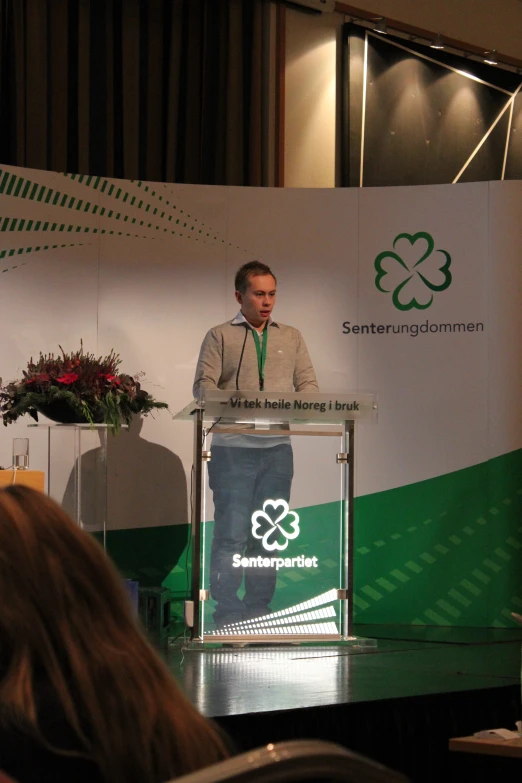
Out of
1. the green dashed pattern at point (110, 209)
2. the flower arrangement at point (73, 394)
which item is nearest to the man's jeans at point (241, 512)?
the flower arrangement at point (73, 394)

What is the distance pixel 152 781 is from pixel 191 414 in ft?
12.3

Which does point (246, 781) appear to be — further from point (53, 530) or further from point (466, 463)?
point (466, 463)

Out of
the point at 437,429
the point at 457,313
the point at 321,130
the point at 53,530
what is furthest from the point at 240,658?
the point at 321,130

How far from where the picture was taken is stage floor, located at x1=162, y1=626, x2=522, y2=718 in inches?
134

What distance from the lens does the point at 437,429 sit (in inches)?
242

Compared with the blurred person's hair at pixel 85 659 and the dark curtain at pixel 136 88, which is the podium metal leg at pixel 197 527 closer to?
the dark curtain at pixel 136 88

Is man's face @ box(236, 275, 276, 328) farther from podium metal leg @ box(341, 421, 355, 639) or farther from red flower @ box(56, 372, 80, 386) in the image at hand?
red flower @ box(56, 372, 80, 386)

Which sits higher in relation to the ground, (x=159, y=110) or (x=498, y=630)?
(x=159, y=110)

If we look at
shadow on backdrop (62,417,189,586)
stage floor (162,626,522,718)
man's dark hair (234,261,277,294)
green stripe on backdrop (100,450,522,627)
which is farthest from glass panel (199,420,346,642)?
shadow on backdrop (62,417,189,586)

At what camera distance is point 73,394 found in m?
4.80

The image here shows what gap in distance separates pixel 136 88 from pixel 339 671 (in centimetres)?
484

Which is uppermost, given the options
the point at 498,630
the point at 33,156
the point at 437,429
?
the point at 33,156

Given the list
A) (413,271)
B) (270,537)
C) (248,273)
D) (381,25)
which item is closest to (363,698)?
(270,537)

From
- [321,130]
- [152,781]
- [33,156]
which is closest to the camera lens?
[152,781]
